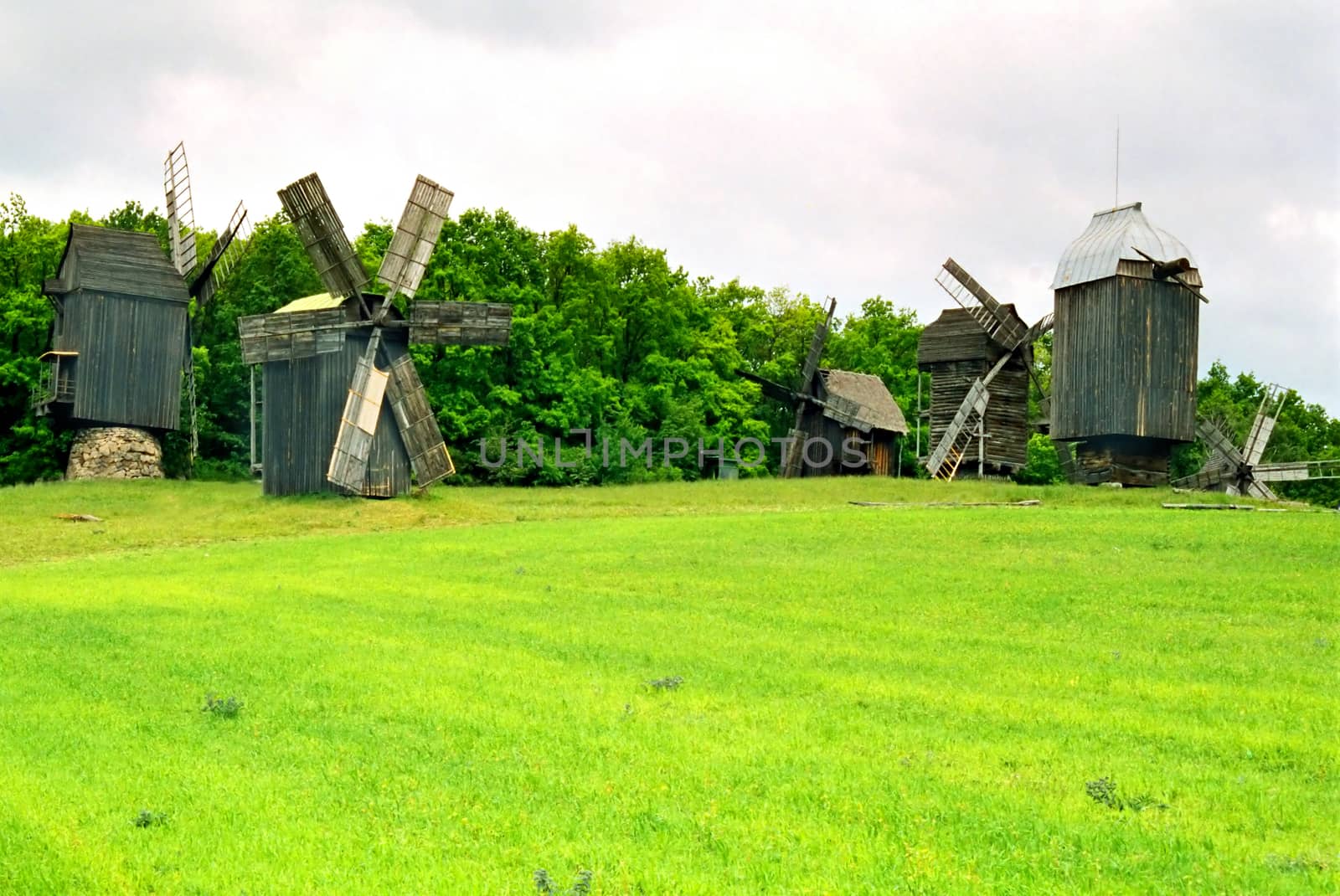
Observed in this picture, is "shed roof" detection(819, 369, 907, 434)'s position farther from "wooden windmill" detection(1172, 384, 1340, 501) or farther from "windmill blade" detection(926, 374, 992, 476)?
"wooden windmill" detection(1172, 384, 1340, 501)

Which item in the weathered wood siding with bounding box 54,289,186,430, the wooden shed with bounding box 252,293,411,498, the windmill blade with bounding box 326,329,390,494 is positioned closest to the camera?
the windmill blade with bounding box 326,329,390,494

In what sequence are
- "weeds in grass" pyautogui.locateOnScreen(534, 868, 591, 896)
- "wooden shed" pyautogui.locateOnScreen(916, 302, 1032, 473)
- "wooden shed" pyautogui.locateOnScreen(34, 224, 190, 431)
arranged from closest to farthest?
"weeds in grass" pyautogui.locateOnScreen(534, 868, 591, 896), "wooden shed" pyautogui.locateOnScreen(34, 224, 190, 431), "wooden shed" pyautogui.locateOnScreen(916, 302, 1032, 473)

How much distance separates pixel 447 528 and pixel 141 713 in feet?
77.6

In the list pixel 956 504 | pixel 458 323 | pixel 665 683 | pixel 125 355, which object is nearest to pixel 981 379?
pixel 956 504

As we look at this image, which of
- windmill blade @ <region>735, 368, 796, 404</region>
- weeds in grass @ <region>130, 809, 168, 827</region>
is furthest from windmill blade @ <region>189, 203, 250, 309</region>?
weeds in grass @ <region>130, 809, 168, 827</region>

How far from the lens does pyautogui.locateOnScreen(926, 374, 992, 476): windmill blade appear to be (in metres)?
56.9

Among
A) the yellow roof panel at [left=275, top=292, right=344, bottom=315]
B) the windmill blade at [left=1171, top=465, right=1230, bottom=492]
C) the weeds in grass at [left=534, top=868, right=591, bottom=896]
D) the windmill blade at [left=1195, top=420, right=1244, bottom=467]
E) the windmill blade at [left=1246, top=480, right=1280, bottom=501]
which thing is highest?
the yellow roof panel at [left=275, top=292, right=344, bottom=315]

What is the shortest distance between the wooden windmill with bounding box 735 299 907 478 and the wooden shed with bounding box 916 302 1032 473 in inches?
186

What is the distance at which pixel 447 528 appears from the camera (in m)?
36.9

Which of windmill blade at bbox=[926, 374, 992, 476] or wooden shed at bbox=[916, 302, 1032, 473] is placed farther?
wooden shed at bbox=[916, 302, 1032, 473]

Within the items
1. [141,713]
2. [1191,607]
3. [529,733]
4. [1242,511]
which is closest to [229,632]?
[141,713]

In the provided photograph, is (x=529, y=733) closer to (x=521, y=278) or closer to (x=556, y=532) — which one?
(x=556, y=532)

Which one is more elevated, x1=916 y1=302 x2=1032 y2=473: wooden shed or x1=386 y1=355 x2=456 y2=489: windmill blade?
x1=916 y1=302 x2=1032 y2=473: wooden shed

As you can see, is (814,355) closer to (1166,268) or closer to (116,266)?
(1166,268)
